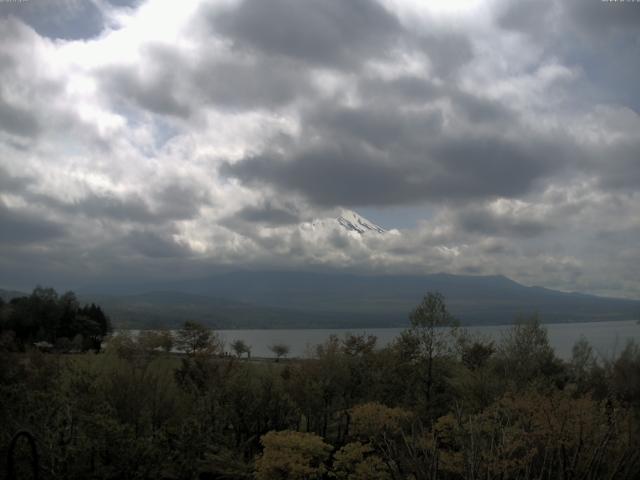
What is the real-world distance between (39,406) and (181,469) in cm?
420

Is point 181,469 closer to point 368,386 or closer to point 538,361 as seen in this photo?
point 368,386

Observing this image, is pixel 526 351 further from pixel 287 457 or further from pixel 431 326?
pixel 287 457

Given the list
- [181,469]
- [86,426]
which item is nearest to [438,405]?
[181,469]

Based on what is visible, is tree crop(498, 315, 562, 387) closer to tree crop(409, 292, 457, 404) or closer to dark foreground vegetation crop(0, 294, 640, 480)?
dark foreground vegetation crop(0, 294, 640, 480)

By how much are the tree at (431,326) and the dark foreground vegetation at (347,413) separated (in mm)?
67

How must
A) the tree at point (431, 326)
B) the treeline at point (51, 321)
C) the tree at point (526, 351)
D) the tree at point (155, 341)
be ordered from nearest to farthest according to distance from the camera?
1. the tree at point (431, 326)
2. the tree at point (526, 351)
3. the tree at point (155, 341)
4. the treeline at point (51, 321)

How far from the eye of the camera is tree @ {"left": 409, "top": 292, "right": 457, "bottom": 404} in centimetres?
2936

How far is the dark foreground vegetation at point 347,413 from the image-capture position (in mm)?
12305

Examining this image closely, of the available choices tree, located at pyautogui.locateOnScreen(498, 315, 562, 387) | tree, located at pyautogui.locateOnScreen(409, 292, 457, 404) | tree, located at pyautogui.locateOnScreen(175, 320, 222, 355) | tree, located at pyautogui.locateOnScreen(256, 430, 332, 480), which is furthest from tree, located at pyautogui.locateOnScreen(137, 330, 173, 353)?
tree, located at pyautogui.locateOnScreen(256, 430, 332, 480)

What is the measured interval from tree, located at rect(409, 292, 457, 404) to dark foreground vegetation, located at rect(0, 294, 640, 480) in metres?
0.07

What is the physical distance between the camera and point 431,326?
96.3ft

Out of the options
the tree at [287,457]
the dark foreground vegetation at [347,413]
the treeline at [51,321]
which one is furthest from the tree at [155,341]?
the tree at [287,457]

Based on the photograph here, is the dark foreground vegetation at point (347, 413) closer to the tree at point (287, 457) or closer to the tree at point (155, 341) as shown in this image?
the tree at point (287, 457)

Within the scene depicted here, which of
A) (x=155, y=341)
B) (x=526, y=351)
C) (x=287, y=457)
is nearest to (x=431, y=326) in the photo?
(x=526, y=351)
